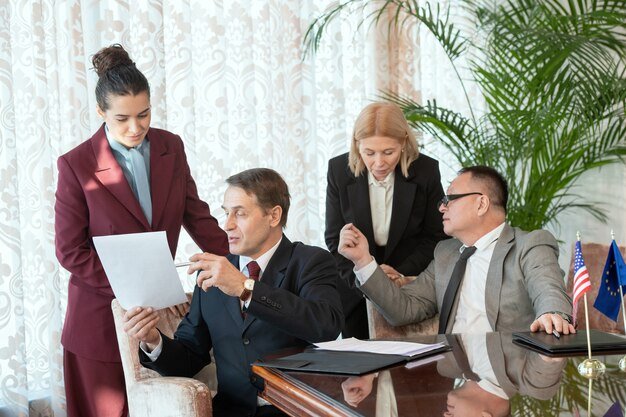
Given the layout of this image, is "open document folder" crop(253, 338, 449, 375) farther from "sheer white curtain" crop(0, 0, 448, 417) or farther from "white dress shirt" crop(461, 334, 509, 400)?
"sheer white curtain" crop(0, 0, 448, 417)

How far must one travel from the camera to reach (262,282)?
9.00 feet

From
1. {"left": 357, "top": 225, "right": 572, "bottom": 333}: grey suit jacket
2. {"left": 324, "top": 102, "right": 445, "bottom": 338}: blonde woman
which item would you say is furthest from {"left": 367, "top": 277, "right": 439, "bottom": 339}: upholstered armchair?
{"left": 324, "top": 102, "right": 445, "bottom": 338}: blonde woman

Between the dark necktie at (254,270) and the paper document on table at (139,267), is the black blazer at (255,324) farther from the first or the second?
the paper document on table at (139,267)

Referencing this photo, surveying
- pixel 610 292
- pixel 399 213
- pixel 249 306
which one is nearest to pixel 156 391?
pixel 249 306

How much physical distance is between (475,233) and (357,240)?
1.47 feet

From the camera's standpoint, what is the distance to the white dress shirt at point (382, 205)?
151 inches

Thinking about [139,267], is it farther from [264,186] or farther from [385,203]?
[385,203]

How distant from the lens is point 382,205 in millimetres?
3846

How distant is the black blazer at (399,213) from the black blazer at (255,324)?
930 mm

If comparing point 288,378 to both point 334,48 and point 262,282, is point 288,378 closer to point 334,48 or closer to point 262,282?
point 262,282

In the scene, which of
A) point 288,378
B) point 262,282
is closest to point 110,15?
point 262,282

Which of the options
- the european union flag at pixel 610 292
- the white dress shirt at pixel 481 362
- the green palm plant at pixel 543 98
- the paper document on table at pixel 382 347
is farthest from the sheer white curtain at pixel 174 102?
the european union flag at pixel 610 292

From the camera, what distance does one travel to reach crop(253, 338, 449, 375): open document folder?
2.26 meters

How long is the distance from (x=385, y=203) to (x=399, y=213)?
0.10m
